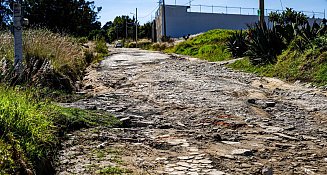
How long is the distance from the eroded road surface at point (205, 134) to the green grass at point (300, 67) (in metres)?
1.24

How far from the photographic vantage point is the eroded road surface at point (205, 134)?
3613mm

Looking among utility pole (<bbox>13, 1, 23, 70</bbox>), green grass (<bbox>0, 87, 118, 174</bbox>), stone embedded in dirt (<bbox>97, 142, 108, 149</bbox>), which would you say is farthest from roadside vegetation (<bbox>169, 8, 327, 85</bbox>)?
green grass (<bbox>0, 87, 118, 174</bbox>)

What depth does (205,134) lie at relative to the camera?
4871mm

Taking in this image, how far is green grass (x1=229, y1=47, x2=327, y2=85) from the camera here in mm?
9836

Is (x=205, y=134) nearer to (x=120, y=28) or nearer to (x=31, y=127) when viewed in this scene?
(x=31, y=127)

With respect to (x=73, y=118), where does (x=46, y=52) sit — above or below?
above

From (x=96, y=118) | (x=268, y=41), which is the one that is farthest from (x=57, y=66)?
(x=268, y=41)

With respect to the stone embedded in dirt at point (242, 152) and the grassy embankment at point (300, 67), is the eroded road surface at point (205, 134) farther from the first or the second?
the grassy embankment at point (300, 67)

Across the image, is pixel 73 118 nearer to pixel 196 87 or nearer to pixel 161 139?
pixel 161 139

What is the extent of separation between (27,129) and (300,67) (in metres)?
8.72

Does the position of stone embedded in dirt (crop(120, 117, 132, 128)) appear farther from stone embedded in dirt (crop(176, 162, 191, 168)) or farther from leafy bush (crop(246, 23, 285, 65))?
leafy bush (crop(246, 23, 285, 65))

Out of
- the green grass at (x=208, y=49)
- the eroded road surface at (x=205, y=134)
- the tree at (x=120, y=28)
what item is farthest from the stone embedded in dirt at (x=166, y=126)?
the tree at (x=120, y=28)

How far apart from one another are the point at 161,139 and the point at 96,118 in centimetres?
103

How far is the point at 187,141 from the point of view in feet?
14.7
